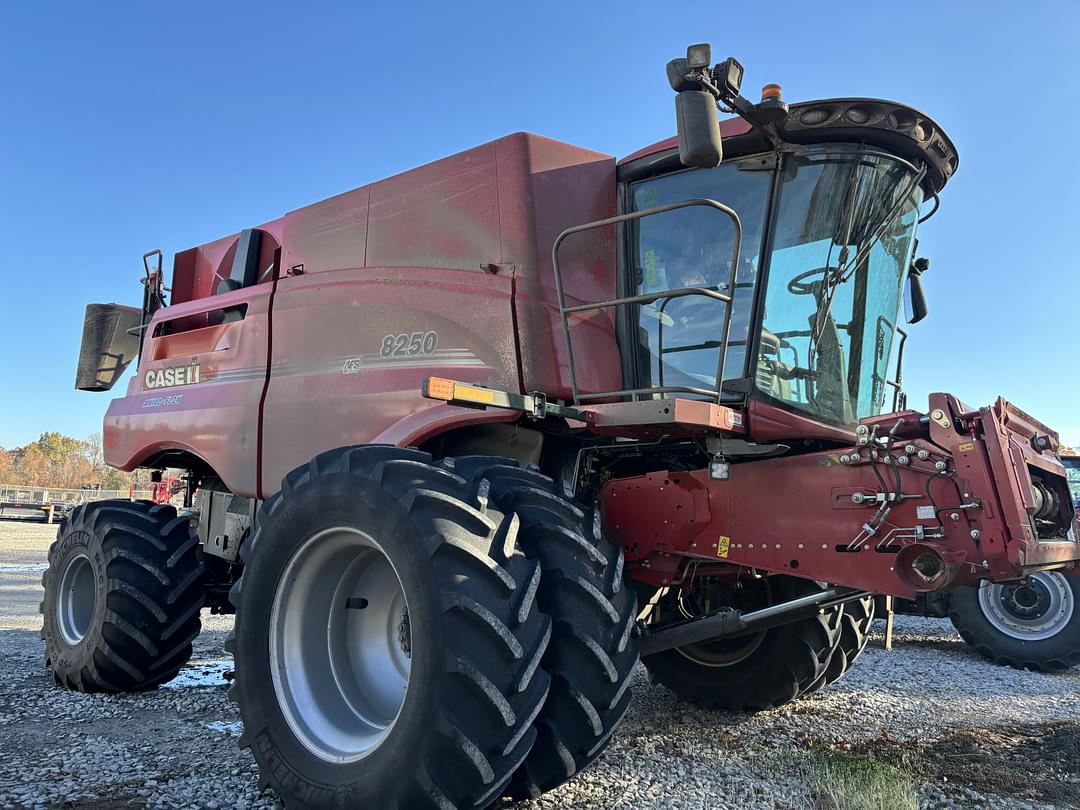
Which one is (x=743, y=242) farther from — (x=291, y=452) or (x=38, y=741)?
(x=38, y=741)

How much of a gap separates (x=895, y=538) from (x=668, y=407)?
108 cm

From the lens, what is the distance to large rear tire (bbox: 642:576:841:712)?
4.66 meters

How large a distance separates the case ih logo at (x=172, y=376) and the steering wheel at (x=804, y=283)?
410 centimetres

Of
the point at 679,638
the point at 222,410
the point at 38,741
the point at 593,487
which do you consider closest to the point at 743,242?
the point at 593,487

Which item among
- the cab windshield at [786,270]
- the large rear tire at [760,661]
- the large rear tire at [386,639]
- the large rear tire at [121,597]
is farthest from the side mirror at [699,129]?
the large rear tire at [121,597]

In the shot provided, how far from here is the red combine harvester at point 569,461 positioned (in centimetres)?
291

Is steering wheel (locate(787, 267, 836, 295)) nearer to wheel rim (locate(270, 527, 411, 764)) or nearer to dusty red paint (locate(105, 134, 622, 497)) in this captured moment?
dusty red paint (locate(105, 134, 622, 497))

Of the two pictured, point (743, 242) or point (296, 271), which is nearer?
point (743, 242)

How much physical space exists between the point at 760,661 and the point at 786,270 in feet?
7.81

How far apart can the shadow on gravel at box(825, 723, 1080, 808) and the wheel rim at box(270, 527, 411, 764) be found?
232 cm

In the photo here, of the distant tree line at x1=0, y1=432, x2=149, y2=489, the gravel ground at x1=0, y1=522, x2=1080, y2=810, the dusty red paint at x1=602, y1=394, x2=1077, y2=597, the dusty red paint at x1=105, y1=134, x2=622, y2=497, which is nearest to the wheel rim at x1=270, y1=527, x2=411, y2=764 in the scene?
the gravel ground at x1=0, y1=522, x2=1080, y2=810

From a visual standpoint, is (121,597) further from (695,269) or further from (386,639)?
(695,269)

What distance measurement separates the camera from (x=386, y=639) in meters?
3.57

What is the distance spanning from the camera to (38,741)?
4145mm
